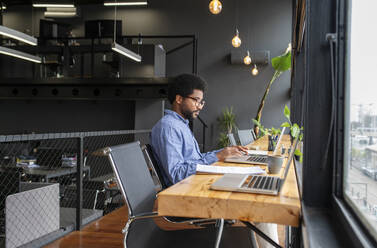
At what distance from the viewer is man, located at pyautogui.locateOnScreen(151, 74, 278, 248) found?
180 cm

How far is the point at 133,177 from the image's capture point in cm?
142

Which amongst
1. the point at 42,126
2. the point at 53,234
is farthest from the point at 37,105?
the point at 53,234

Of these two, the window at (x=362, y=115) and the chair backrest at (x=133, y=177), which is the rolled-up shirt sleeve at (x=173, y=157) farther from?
the window at (x=362, y=115)

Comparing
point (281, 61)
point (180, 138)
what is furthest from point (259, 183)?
point (281, 61)

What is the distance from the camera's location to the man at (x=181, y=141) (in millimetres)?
1797

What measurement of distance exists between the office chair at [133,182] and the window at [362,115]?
48cm

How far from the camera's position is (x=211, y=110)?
9523 mm

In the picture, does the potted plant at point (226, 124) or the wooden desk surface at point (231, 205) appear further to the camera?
the potted plant at point (226, 124)

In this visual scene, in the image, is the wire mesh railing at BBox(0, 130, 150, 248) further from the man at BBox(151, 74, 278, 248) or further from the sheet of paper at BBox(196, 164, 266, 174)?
the sheet of paper at BBox(196, 164, 266, 174)

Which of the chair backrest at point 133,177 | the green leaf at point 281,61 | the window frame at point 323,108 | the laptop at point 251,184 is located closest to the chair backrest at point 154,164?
the chair backrest at point 133,177

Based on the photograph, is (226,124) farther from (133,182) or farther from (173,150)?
(133,182)

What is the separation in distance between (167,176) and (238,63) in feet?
25.7

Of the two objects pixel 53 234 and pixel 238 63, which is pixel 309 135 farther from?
pixel 238 63

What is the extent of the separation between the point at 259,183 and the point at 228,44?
867 cm
